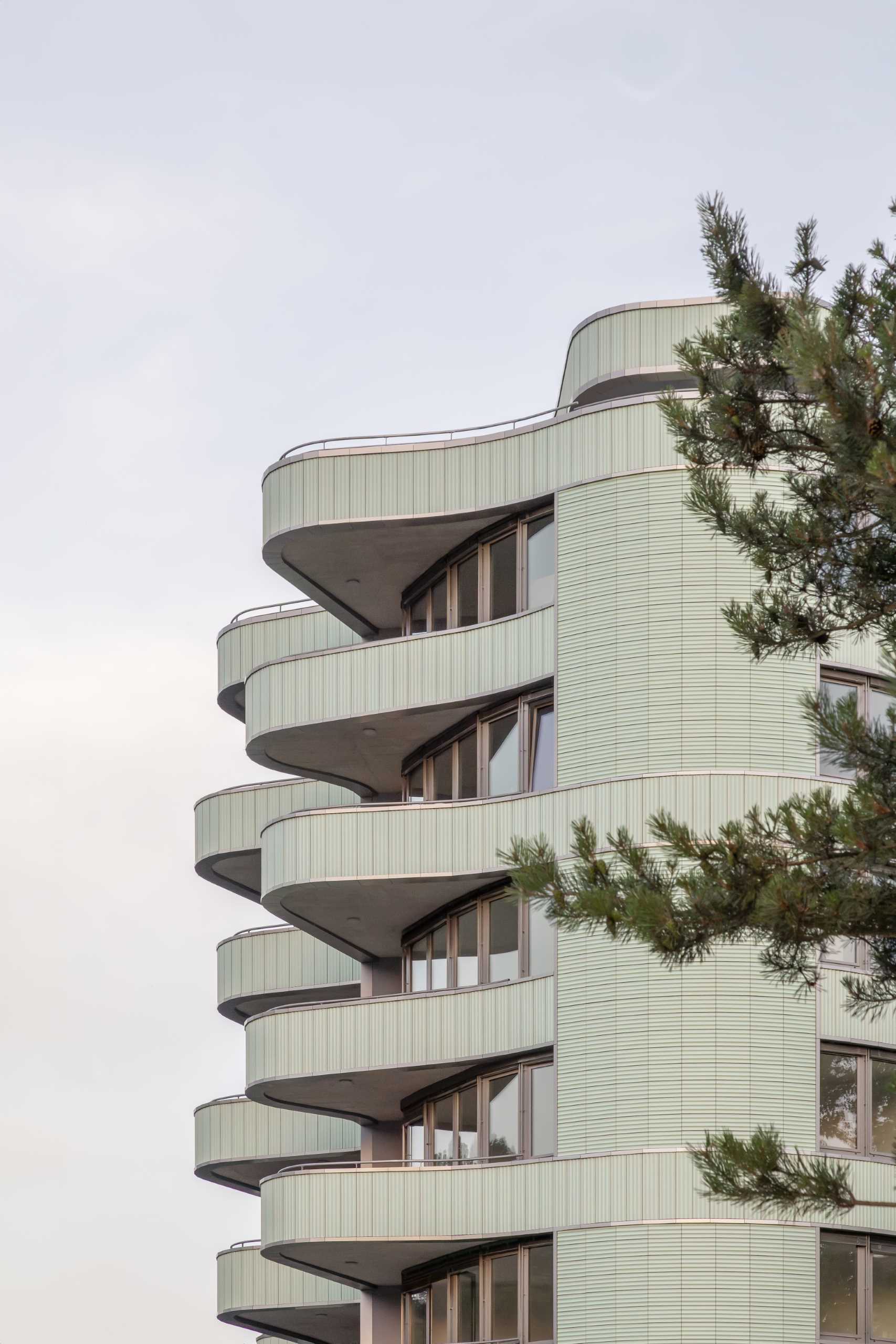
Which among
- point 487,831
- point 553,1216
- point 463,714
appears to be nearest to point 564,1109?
point 553,1216

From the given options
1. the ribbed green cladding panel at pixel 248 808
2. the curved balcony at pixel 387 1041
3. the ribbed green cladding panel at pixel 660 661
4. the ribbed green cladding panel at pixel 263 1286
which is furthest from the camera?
the ribbed green cladding panel at pixel 248 808

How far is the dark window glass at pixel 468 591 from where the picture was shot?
125 ft

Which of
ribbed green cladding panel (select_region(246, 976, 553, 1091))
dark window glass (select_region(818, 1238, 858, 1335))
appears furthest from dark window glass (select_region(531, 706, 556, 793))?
dark window glass (select_region(818, 1238, 858, 1335))

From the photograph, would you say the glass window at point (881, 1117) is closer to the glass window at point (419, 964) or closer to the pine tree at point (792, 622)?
the glass window at point (419, 964)

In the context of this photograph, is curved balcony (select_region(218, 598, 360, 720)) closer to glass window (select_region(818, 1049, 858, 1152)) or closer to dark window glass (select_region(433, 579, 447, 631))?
dark window glass (select_region(433, 579, 447, 631))

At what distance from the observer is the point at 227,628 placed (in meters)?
51.6

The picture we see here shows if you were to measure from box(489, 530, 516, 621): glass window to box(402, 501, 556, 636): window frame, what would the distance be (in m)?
0.04

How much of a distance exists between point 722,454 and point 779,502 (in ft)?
44.3

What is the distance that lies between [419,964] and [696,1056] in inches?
306

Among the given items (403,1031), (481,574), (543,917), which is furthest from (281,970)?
(543,917)

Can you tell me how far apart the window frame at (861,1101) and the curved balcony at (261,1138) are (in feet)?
56.2

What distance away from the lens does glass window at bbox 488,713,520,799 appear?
1416 inches

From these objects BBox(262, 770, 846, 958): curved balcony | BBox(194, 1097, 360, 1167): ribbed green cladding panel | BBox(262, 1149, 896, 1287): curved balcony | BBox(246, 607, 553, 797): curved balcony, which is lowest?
BBox(262, 1149, 896, 1287): curved balcony

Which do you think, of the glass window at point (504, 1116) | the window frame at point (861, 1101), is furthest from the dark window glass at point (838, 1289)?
the glass window at point (504, 1116)
